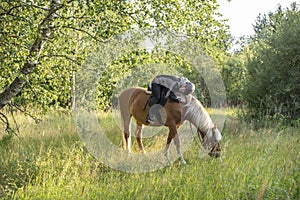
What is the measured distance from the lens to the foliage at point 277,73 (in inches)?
388

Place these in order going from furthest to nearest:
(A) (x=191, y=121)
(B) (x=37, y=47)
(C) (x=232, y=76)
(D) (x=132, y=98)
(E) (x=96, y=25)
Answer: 1. (C) (x=232, y=76)
2. (D) (x=132, y=98)
3. (A) (x=191, y=121)
4. (B) (x=37, y=47)
5. (E) (x=96, y=25)

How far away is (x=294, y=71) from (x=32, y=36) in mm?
7098

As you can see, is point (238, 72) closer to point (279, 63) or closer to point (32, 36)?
point (279, 63)

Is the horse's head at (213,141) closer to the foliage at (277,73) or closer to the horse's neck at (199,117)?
the horse's neck at (199,117)

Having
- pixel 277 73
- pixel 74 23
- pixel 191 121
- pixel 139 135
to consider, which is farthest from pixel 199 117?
pixel 277 73

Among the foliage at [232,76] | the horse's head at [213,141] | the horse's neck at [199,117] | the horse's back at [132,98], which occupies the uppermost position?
the foliage at [232,76]

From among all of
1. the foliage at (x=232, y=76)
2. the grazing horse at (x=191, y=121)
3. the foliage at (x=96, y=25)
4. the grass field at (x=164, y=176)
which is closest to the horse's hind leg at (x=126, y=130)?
the grazing horse at (x=191, y=121)

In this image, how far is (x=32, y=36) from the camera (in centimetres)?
563

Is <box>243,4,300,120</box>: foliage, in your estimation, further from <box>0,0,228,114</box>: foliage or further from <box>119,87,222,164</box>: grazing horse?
<box>0,0,228,114</box>: foliage

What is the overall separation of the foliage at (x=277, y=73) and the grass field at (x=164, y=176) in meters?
2.95

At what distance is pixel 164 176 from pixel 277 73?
6.32 meters

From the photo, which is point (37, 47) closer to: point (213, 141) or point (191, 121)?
point (191, 121)

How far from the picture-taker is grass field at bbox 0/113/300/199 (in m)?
4.03

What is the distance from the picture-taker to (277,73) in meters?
10.0
